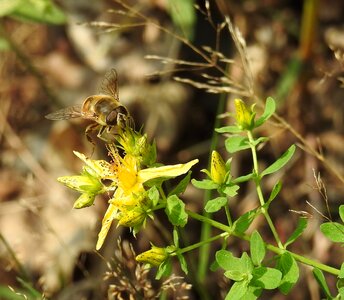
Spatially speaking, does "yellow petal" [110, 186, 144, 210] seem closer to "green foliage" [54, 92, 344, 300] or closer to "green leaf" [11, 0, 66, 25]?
"green foliage" [54, 92, 344, 300]

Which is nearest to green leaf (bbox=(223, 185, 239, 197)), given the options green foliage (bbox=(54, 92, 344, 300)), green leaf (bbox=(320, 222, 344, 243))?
green foliage (bbox=(54, 92, 344, 300))

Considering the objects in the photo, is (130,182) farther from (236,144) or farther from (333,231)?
(333,231)

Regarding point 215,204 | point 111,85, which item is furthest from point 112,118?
point 215,204

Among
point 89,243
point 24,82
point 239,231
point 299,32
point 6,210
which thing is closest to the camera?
point 239,231

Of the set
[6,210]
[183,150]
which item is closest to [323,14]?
[183,150]

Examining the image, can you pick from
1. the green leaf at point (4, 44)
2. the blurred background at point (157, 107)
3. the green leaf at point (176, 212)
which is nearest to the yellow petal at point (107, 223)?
the green leaf at point (176, 212)

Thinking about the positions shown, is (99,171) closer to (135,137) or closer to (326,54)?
(135,137)
